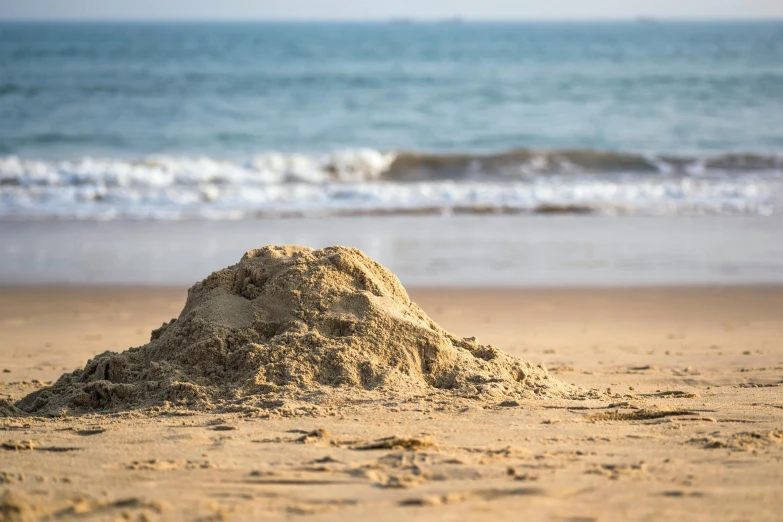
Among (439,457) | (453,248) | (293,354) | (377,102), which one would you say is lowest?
(439,457)

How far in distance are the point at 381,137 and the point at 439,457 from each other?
19.6 meters

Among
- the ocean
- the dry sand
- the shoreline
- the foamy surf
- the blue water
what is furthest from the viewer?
the blue water

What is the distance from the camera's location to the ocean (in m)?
14.7

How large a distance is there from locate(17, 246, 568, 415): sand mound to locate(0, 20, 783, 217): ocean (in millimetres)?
8516

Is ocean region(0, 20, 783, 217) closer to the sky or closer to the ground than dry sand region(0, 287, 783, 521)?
closer to the sky

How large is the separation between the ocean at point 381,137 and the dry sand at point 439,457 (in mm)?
9106

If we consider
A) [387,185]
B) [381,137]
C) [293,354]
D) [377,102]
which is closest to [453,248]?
[387,185]

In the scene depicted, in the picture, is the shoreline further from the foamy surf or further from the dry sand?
the dry sand

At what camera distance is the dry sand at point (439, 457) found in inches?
119

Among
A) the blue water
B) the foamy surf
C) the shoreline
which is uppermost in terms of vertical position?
the blue water

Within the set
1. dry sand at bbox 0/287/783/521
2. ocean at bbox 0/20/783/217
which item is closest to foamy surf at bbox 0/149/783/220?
ocean at bbox 0/20/783/217

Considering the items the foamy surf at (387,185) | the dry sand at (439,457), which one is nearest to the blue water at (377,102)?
the foamy surf at (387,185)

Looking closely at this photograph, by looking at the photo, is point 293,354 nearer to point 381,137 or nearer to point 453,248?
point 453,248

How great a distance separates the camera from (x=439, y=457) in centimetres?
351
